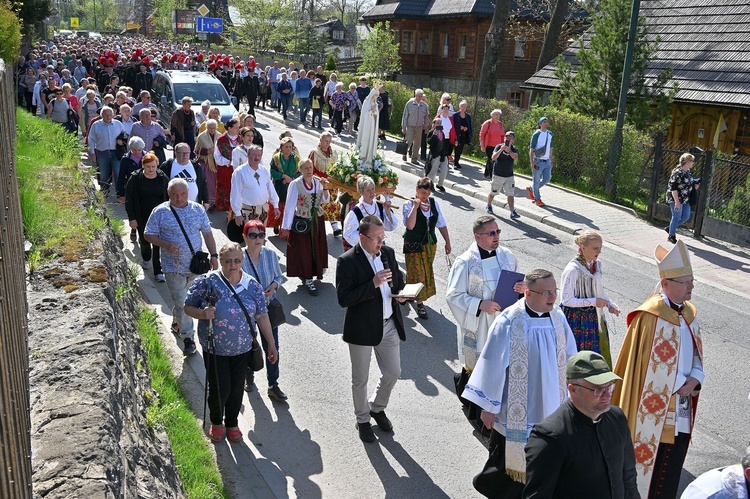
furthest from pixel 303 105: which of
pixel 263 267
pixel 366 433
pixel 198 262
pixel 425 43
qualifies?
pixel 366 433

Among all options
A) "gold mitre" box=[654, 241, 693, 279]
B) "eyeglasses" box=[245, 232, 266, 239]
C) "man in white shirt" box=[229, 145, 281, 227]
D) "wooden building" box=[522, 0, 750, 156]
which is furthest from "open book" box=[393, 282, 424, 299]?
"wooden building" box=[522, 0, 750, 156]

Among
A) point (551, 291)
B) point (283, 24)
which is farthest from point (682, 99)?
point (283, 24)

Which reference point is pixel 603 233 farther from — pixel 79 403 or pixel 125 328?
pixel 79 403

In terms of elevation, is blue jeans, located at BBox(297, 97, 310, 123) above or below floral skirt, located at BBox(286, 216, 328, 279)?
above

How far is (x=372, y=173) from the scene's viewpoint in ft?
37.4

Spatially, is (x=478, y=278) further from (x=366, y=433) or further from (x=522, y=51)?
(x=522, y=51)

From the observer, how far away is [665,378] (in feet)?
18.5

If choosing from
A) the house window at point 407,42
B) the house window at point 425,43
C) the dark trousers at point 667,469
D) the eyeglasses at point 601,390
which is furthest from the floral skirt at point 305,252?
the house window at point 407,42

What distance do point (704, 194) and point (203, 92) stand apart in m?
14.0

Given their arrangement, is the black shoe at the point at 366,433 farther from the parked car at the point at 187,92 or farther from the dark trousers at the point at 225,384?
the parked car at the point at 187,92

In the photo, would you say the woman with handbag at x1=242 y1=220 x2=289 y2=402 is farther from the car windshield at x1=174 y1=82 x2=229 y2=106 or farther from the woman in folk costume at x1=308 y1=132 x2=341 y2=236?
the car windshield at x1=174 y1=82 x2=229 y2=106

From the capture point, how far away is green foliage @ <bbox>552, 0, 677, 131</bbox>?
1834 cm

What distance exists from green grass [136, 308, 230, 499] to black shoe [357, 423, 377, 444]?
135 cm

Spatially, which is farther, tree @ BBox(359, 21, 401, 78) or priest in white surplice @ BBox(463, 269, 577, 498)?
tree @ BBox(359, 21, 401, 78)
